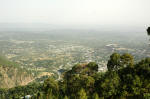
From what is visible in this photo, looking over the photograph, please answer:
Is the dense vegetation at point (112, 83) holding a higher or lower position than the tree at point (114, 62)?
lower

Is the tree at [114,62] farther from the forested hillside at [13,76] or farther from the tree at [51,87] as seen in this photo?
the forested hillside at [13,76]

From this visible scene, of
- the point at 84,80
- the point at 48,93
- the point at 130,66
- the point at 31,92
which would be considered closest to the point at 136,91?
the point at 130,66

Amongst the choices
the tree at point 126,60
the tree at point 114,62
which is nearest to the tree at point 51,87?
the tree at point 114,62

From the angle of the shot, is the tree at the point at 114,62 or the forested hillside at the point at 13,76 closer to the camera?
the tree at the point at 114,62

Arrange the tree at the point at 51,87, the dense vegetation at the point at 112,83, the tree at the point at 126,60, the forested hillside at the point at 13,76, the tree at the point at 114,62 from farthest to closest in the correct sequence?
the forested hillside at the point at 13,76
the tree at the point at 51,87
the tree at the point at 114,62
the tree at the point at 126,60
the dense vegetation at the point at 112,83

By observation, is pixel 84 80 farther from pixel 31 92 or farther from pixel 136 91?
pixel 31 92

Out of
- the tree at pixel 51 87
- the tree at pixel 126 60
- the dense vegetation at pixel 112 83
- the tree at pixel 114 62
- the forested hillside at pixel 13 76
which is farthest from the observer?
the forested hillside at pixel 13 76

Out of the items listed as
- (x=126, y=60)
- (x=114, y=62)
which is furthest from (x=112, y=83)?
(x=126, y=60)

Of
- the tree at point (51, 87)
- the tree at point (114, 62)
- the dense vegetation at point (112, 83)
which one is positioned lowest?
the tree at point (51, 87)

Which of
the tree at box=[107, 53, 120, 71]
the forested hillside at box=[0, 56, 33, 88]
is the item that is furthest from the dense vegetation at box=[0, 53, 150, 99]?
the forested hillside at box=[0, 56, 33, 88]

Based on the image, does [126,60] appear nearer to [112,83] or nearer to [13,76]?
[112,83]
